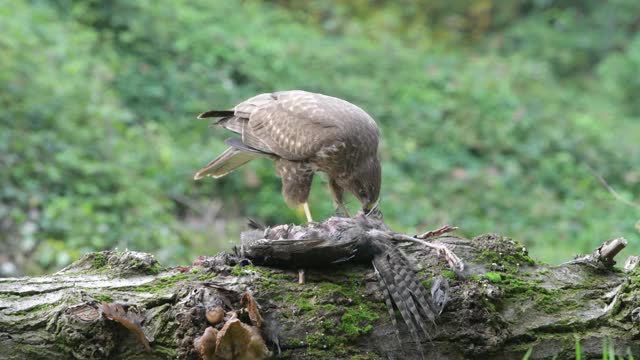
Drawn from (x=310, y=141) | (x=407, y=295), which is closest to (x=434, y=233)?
(x=407, y=295)

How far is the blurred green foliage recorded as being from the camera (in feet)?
27.8

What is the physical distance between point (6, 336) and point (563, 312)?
6.34 ft

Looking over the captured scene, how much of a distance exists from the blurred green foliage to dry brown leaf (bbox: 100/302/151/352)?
3.49m

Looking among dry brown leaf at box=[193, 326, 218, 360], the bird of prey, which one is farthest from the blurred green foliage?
dry brown leaf at box=[193, 326, 218, 360]

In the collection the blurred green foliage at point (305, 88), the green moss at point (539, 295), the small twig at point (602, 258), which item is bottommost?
the blurred green foliage at point (305, 88)

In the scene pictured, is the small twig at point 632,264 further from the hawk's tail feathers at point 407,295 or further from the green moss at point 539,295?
the hawk's tail feathers at point 407,295

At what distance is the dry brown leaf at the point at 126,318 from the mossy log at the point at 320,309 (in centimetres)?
2

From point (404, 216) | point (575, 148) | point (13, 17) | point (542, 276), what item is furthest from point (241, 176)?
point (542, 276)

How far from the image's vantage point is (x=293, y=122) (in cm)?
619

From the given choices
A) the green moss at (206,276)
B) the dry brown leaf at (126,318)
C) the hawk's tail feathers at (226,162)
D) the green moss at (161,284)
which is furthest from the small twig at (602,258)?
the hawk's tail feathers at (226,162)

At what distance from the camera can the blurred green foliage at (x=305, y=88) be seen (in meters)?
8.48

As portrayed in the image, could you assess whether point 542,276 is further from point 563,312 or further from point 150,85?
point 150,85

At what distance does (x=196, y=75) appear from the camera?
11.3 meters

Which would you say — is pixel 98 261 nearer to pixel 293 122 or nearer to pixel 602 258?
pixel 602 258
